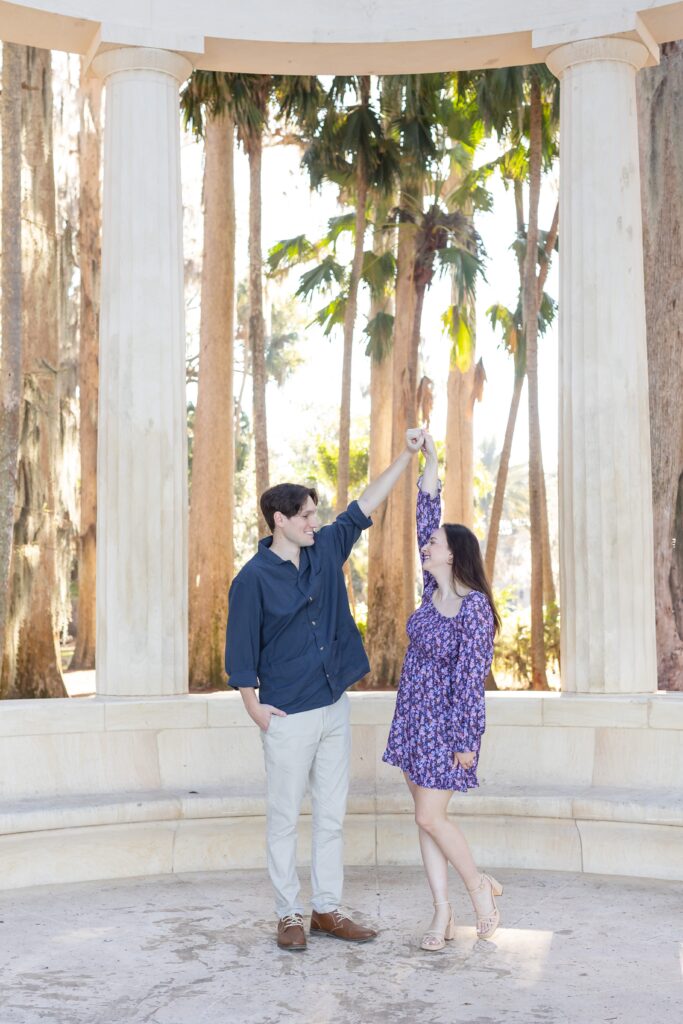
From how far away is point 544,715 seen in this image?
363 inches

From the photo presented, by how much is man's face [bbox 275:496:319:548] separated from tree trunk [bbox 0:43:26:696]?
8326mm

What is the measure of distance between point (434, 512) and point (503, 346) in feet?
73.8

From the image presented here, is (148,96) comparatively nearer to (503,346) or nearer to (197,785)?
(197,785)

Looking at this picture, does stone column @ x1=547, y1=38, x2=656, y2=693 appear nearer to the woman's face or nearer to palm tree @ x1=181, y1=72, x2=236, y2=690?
the woman's face

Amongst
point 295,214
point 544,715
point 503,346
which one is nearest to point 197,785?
point 544,715

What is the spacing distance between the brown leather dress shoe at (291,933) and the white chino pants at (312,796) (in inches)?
1.6

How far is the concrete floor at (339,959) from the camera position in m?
5.59

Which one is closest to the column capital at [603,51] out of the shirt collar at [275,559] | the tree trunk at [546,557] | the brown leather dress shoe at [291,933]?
the shirt collar at [275,559]

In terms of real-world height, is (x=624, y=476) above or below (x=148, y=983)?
above

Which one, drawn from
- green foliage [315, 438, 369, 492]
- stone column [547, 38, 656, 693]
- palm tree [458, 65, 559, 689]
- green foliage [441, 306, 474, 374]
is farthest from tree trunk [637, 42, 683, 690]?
green foliage [315, 438, 369, 492]

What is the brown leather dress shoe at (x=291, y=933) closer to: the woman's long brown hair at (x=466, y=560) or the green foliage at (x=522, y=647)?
A: the woman's long brown hair at (x=466, y=560)

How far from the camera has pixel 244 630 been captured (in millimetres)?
6633

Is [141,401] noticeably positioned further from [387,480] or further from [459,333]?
[459,333]

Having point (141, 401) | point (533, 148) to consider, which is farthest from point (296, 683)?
point (533, 148)
